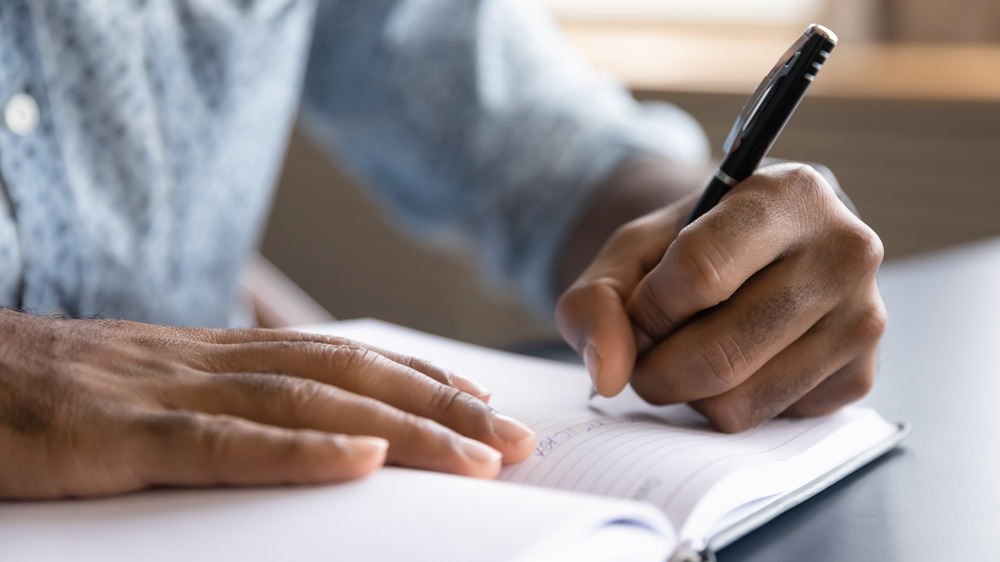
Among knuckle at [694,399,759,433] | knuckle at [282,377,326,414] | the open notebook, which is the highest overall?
knuckle at [282,377,326,414]

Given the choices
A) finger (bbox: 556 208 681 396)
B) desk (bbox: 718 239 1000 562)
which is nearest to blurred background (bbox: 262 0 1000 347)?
desk (bbox: 718 239 1000 562)

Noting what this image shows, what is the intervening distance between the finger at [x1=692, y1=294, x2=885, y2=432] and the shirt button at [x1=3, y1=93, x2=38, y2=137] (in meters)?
0.56

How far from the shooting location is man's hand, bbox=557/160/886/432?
1.41 feet

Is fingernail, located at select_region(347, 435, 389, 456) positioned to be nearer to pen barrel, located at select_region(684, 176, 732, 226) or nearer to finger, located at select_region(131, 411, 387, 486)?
finger, located at select_region(131, 411, 387, 486)

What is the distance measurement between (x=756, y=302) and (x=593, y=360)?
89 mm

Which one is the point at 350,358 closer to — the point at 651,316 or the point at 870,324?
the point at 651,316

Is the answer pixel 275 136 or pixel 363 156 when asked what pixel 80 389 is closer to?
pixel 275 136

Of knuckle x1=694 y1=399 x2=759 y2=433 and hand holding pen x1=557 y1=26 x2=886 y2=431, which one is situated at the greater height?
hand holding pen x1=557 y1=26 x2=886 y2=431

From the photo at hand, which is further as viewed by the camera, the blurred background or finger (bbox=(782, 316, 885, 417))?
the blurred background

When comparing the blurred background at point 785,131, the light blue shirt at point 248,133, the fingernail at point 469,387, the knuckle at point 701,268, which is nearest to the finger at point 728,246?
the knuckle at point 701,268

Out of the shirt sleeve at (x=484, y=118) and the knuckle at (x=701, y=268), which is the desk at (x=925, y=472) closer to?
the knuckle at (x=701, y=268)

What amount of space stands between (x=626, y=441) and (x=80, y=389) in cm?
24

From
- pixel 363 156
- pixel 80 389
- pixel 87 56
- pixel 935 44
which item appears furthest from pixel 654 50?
pixel 80 389

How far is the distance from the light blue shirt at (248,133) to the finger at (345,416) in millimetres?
398
